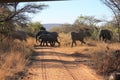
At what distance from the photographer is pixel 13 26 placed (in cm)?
2852

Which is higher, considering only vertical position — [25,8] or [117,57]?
[25,8]

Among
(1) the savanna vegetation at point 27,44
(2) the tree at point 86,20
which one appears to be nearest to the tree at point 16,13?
(1) the savanna vegetation at point 27,44

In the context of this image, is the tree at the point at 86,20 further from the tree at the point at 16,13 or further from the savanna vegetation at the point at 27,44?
the tree at the point at 16,13

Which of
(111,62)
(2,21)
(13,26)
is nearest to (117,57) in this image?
(111,62)

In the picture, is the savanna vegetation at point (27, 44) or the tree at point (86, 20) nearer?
the savanna vegetation at point (27, 44)

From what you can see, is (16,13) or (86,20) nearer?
(16,13)

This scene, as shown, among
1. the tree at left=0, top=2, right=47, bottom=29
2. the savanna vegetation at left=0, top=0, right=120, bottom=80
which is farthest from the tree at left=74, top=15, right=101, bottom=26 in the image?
the tree at left=0, top=2, right=47, bottom=29

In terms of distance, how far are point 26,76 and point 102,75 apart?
256cm

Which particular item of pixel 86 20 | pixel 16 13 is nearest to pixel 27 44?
pixel 16 13

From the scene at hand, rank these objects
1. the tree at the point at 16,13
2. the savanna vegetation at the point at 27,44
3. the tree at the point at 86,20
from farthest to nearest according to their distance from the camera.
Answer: the tree at the point at 86,20 → the tree at the point at 16,13 → the savanna vegetation at the point at 27,44

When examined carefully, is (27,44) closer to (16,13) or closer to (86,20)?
(16,13)

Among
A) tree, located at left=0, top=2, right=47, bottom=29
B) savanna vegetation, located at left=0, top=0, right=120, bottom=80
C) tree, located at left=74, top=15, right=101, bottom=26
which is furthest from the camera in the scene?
tree, located at left=74, top=15, right=101, bottom=26

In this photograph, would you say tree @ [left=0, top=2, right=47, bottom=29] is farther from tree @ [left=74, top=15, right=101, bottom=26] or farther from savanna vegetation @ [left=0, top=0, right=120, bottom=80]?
tree @ [left=74, top=15, right=101, bottom=26]

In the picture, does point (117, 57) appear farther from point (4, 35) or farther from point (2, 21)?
point (4, 35)
